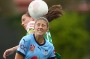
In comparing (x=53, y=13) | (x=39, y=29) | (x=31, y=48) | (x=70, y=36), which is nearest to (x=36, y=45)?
(x=31, y=48)

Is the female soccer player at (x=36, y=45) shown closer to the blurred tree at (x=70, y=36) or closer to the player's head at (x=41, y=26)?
the player's head at (x=41, y=26)

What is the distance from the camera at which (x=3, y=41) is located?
1862 centimetres

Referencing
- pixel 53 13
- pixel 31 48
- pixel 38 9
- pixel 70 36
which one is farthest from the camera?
pixel 70 36

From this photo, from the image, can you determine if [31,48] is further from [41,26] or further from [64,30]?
[64,30]

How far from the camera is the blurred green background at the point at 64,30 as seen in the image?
62.2 feet

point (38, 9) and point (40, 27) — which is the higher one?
point (38, 9)

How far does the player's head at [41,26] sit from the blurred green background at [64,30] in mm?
9925

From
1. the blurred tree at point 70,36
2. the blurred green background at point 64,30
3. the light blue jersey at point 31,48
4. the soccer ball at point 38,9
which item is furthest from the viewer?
the blurred tree at point 70,36

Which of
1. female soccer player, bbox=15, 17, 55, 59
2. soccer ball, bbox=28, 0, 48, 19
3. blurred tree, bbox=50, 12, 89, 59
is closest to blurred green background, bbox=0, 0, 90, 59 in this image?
blurred tree, bbox=50, 12, 89, 59

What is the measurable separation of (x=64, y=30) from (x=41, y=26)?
11.7 metres

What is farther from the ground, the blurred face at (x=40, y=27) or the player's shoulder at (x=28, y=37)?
the blurred face at (x=40, y=27)

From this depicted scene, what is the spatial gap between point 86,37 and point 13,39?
10.2 ft

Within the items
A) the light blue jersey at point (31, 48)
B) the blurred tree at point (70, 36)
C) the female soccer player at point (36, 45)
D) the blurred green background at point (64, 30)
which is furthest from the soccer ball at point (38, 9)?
the blurred tree at point (70, 36)

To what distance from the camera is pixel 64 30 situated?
63.4ft
